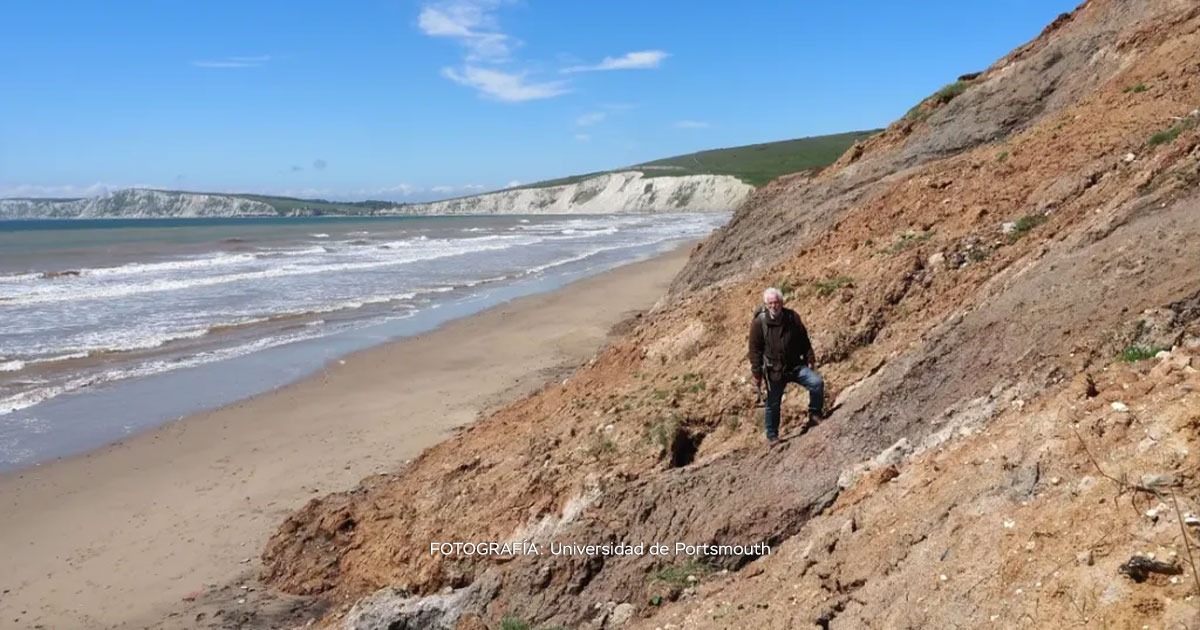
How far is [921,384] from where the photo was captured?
666cm

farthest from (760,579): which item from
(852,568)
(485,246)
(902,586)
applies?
(485,246)

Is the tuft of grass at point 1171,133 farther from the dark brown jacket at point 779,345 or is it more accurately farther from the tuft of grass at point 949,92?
the tuft of grass at point 949,92

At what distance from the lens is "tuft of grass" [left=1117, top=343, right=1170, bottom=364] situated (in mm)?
5164

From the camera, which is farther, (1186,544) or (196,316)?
(196,316)

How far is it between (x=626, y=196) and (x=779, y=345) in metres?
140

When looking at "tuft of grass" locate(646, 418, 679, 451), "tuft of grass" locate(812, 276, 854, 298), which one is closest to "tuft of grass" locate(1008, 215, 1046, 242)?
"tuft of grass" locate(812, 276, 854, 298)

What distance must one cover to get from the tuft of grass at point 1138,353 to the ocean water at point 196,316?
1368cm

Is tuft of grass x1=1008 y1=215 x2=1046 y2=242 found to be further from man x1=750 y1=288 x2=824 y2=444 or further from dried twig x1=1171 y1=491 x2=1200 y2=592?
dried twig x1=1171 y1=491 x2=1200 y2=592

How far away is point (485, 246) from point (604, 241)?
835 centimetres

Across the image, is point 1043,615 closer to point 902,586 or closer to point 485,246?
point 902,586

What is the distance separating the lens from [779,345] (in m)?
7.04

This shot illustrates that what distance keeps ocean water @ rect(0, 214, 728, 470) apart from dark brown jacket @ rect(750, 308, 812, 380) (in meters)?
11.0

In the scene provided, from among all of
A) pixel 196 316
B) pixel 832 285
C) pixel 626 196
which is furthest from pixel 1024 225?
pixel 626 196

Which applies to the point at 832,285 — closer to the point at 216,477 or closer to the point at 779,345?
the point at 779,345
